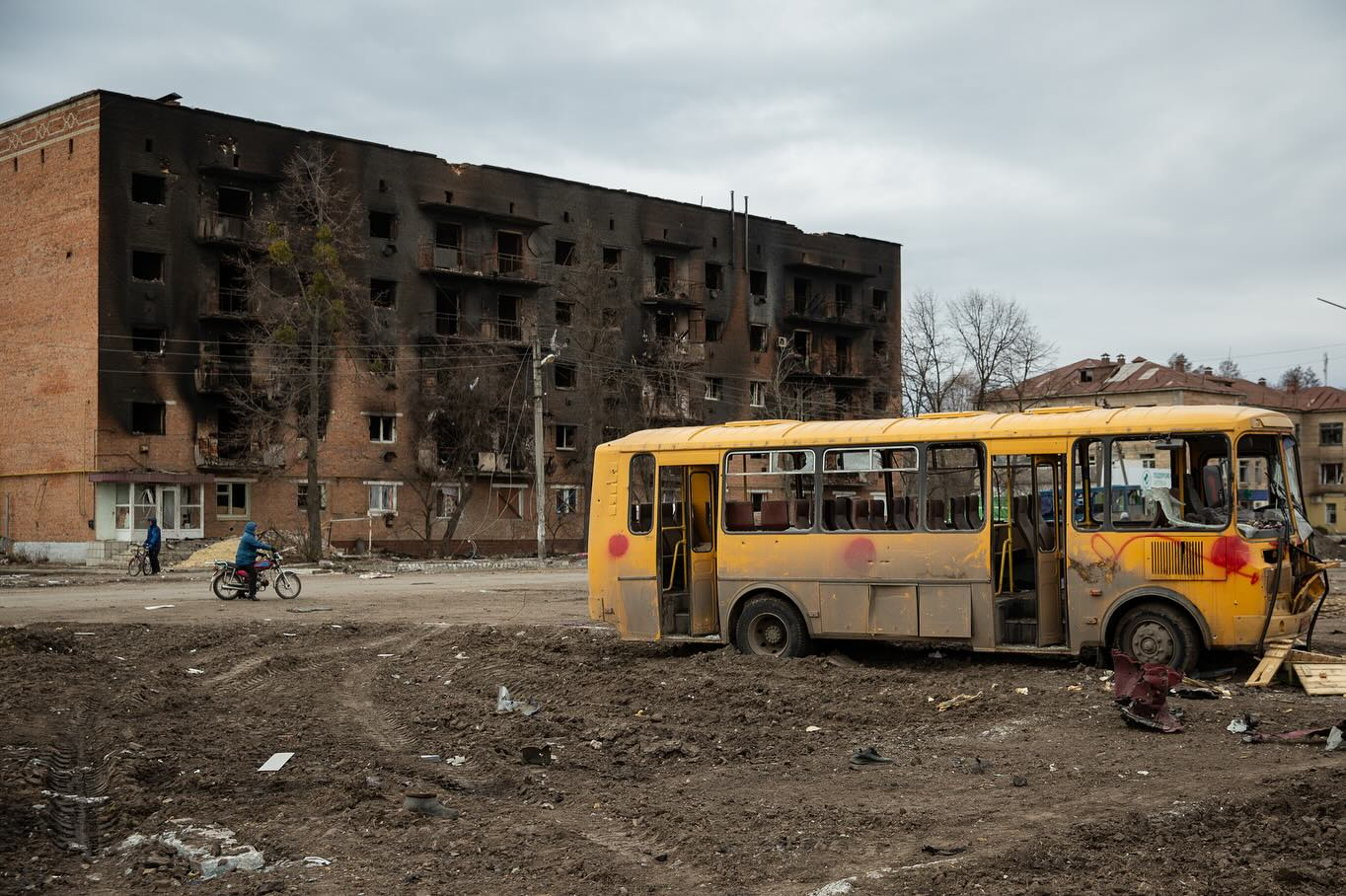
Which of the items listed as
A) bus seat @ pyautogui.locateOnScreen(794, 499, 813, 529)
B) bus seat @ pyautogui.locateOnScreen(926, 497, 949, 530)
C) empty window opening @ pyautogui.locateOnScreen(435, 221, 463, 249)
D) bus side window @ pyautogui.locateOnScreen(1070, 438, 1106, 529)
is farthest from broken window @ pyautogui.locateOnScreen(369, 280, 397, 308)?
bus side window @ pyautogui.locateOnScreen(1070, 438, 1106, 529)

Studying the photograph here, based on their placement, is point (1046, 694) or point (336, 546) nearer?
point (1046, 694)

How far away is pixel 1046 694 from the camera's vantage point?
519 inches

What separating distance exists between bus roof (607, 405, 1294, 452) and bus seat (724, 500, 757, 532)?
0.74m

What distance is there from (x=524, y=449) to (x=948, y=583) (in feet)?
151

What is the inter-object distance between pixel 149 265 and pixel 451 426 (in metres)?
13.9

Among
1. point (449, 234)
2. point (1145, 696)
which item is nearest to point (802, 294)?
point (449, 234)

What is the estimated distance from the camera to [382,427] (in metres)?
57.9

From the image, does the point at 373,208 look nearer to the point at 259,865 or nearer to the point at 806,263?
the point at 806,263

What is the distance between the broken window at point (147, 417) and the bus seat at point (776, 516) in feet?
130

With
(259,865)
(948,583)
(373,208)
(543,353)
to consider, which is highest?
(373,208)

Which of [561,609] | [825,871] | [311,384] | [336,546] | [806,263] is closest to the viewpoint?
[825,871]

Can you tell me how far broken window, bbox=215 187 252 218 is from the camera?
53.6m

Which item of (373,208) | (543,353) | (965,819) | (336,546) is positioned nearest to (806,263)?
(543,353)

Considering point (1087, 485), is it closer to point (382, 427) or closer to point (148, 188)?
point (148, 188)
